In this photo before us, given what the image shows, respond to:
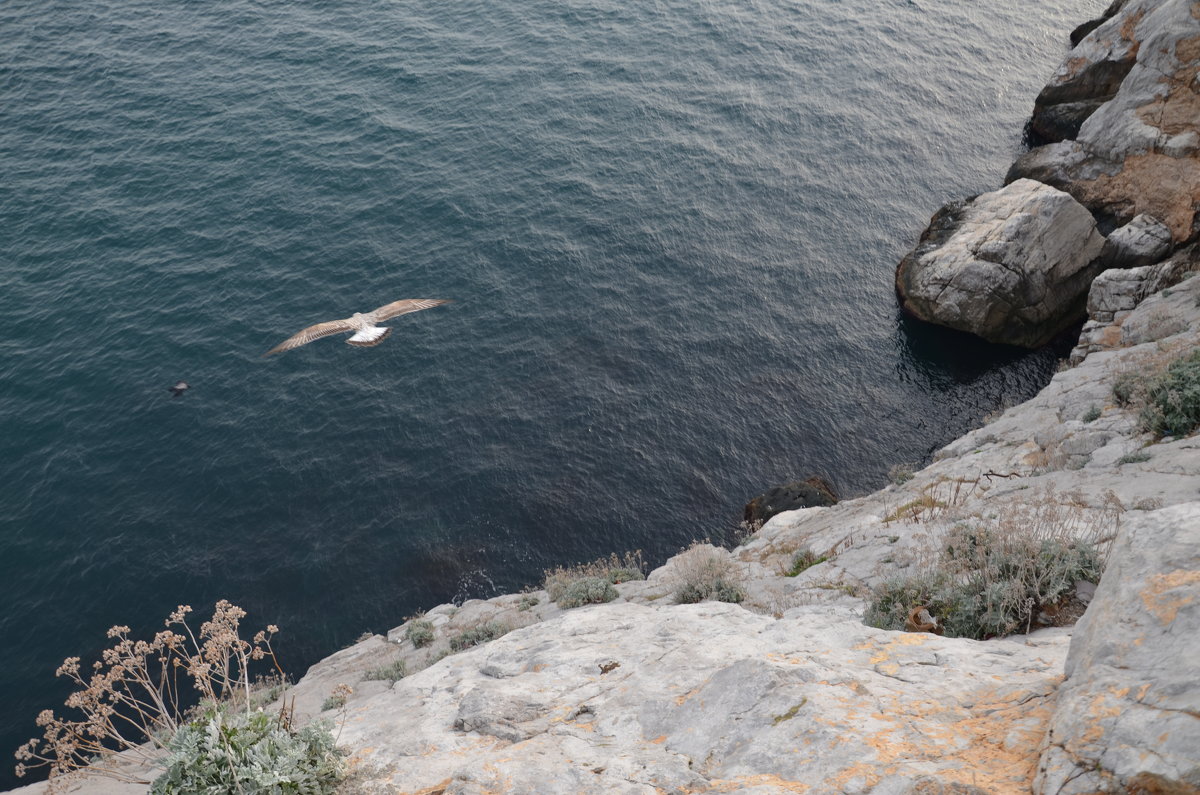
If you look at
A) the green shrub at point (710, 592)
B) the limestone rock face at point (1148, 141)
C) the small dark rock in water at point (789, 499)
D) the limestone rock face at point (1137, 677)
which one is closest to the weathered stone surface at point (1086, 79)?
the limestone rock face at point (1148, 141)

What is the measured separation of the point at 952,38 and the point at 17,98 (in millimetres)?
73304

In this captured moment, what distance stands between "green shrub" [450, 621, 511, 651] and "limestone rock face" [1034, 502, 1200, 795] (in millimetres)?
14655

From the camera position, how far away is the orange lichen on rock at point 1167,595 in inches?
279

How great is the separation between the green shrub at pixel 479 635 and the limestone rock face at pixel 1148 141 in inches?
1496

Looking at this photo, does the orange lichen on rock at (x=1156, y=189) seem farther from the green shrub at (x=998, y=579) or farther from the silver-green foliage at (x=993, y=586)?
the silver-green foliage at (x=993, y=586)

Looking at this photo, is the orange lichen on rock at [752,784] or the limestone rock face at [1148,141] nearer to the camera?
the orange lichen on rock at [752,784]

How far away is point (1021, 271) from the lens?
39.7 metres

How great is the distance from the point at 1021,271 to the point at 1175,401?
23371mm

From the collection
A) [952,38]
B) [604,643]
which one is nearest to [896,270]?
[952,38]

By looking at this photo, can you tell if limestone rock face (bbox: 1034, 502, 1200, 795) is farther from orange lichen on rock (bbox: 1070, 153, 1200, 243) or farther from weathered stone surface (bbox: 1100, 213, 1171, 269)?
orange lichen on rock (bbox: 1070, 153, 1200, 243)

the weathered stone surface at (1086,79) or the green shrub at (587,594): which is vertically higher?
the weathered stone surface at (1086,79)

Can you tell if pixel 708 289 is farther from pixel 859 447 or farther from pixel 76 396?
pixel 76 396

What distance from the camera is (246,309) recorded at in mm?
44562

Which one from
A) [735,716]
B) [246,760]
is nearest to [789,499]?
[735,716]
